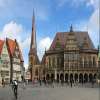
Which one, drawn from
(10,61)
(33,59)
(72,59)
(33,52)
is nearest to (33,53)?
(33,52)

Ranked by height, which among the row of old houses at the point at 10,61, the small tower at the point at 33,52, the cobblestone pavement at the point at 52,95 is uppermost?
the small tower at the point at 33,52

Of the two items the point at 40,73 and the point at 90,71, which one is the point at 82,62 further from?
the point at 40,73

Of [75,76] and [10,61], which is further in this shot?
[75,76]

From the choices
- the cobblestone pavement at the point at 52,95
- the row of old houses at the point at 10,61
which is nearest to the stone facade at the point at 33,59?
the row of old houses at the point at 10,61

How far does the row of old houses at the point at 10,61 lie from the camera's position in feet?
279

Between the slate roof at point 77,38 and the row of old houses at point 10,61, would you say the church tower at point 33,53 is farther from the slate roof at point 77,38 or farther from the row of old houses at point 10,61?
the row of old houses at point 10,61

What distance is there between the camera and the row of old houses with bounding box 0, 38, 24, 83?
85037 millimetres

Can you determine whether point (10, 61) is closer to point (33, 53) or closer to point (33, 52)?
point (33, 53)

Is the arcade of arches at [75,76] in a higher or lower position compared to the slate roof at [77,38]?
lower

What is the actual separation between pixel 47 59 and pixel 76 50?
445 inches

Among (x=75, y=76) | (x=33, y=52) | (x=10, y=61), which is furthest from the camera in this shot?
(x=33, y=52)

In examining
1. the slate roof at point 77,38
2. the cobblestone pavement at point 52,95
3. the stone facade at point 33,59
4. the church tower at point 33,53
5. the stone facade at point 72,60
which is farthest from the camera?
the church tower at point 33,53

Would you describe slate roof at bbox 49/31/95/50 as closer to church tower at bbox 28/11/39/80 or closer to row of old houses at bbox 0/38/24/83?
church tower at bbox 28/11/39/80

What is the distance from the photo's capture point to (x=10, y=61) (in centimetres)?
9088
